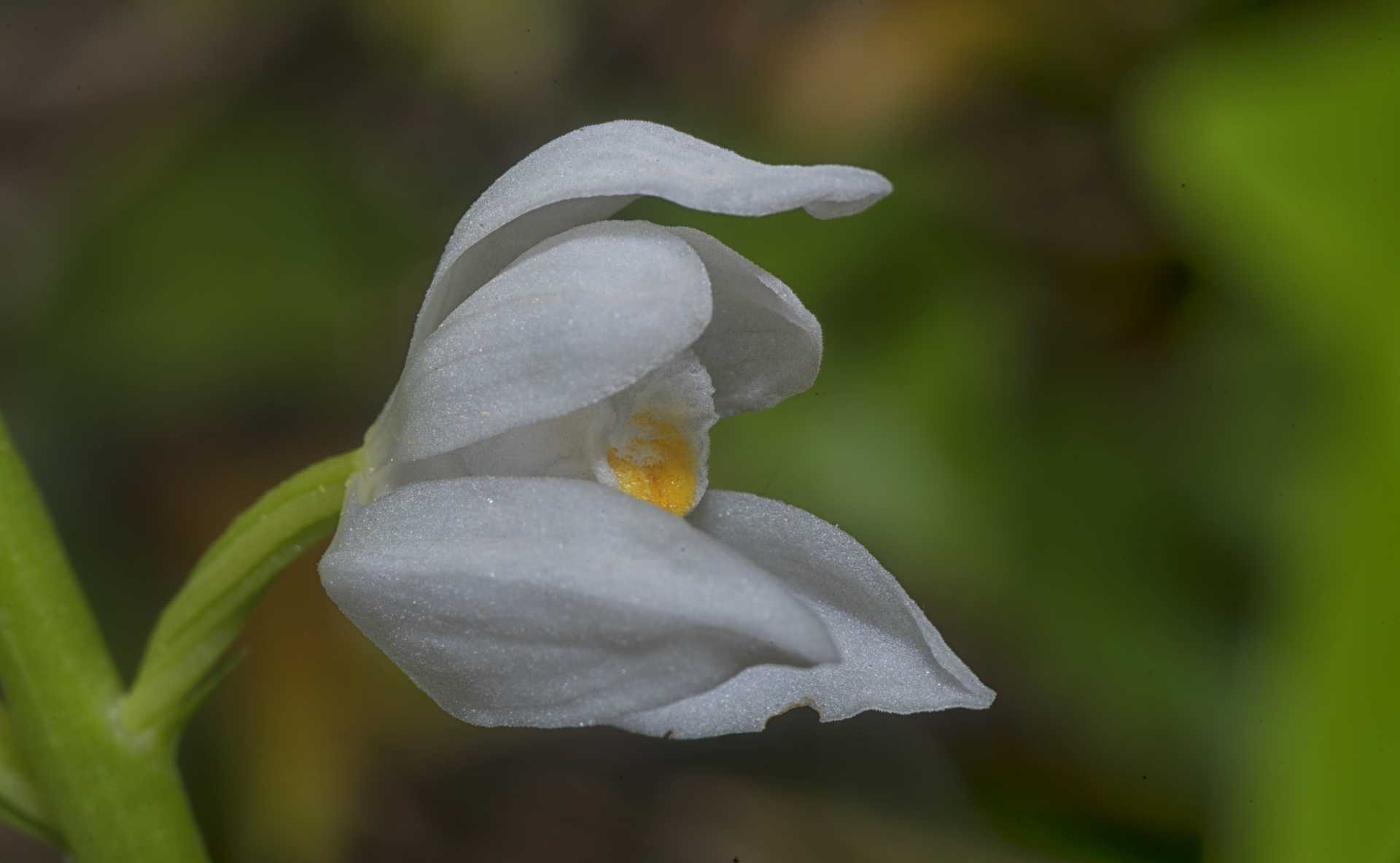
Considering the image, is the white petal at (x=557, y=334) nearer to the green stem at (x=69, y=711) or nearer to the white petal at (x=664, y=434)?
the white petal at (x=664, y=434)

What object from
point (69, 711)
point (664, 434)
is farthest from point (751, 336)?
point (69, 711)

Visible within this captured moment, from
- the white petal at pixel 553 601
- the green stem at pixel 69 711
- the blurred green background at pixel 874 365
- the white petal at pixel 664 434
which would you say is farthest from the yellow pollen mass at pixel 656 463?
the blurred green background at pixel 874 365

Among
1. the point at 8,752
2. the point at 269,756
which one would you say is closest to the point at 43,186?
the point at 269,756

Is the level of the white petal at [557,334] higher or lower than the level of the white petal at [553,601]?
higher

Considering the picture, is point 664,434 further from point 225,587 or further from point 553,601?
point 225,587

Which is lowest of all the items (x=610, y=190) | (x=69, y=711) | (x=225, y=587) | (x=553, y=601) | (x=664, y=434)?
(x=69, y=711)
